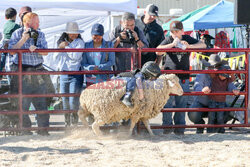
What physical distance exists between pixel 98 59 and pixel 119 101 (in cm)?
99

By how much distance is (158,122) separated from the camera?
877cm

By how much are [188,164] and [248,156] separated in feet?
2.65

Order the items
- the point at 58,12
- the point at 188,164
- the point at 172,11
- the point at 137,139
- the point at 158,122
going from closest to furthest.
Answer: the point at 188,164 → the point at 137,139 → the point at 158,122 → the point at 58,12 → the point at 172,11

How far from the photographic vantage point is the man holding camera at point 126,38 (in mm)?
6863

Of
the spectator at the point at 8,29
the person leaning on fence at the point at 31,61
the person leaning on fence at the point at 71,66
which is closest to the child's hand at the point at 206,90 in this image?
the person leaning on fence at the point at 71,66

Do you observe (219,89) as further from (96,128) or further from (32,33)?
(32,33)

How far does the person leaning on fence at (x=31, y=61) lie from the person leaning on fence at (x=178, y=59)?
5.71ft

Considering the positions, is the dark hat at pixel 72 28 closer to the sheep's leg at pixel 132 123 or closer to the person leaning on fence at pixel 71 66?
the person leaning on fence at pixel 71 66

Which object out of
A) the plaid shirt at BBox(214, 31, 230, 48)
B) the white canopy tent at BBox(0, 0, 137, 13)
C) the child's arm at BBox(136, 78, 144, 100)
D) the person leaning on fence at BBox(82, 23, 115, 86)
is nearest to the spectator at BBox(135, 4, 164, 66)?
the person leaning on fence at BBox(82, 23, 115, 86)

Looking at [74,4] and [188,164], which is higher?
[74,4]

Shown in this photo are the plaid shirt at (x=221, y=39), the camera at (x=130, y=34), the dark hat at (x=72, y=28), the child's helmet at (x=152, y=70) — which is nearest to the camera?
the child's helmet at (x=152, y=70)

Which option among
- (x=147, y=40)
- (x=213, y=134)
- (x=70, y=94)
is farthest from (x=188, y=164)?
(x=147, y=40)

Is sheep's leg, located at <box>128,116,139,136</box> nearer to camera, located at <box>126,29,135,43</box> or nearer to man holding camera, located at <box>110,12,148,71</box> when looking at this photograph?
man holding camera, located at <box>110,12,148,71</box>

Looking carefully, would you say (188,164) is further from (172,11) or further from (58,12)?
(172,11)
